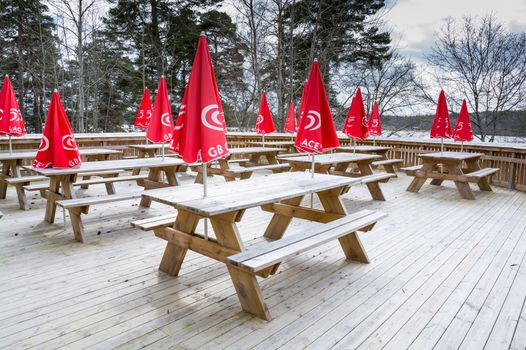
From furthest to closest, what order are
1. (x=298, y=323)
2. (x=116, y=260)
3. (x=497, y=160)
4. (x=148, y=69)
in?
(x=148, y=69)
(x=497, y=160)
(x=116, y=260)
(x=298, y=323)

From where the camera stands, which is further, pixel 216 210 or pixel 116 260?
pixel 116 260

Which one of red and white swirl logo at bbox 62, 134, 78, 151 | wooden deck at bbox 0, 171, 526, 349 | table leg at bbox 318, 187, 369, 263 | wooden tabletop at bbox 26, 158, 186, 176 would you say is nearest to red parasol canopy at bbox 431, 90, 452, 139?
wooden deck at bbox 0, 171, 526, 349

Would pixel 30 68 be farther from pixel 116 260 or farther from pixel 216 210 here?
pixel 216 210

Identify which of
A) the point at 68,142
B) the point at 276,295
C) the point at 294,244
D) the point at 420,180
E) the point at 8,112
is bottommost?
the point at 276,295

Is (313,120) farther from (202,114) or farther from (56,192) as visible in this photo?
(56,192)

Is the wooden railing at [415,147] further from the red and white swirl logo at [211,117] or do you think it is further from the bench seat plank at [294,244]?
the red and white swirl logo at [211,117]

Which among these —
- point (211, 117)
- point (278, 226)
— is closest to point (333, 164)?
point (278, 226)

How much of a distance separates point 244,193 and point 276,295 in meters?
0.82

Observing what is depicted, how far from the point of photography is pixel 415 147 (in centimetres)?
990

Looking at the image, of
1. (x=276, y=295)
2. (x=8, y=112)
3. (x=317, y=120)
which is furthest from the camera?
(x=8, y=112)

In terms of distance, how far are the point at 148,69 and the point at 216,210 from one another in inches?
640

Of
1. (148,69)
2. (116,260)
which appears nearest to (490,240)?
(116,260)

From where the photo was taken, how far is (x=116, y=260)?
3.54 m

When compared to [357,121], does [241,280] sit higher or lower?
lower
